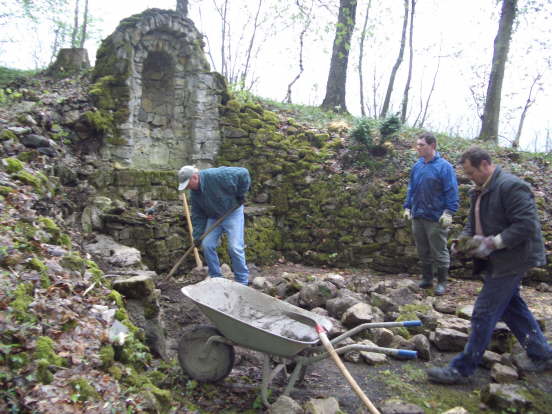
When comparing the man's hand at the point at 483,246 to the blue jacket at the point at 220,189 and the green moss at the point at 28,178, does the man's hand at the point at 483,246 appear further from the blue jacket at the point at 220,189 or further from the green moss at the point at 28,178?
the green moss at the point at 28,178

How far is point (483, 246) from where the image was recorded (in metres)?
2.85

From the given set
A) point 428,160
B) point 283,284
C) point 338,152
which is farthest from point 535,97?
point 283,284

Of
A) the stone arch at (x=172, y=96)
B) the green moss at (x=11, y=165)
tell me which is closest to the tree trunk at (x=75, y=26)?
the stone arch at (x=172, y=96)

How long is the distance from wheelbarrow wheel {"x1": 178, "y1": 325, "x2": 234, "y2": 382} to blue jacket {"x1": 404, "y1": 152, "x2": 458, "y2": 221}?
3213 mm

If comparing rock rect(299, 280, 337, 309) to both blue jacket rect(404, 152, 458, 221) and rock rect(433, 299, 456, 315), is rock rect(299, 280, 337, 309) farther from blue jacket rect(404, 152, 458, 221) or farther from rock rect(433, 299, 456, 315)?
blue jacket rect(404, 152, 458, 221)

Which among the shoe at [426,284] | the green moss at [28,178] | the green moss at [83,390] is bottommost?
the shoe at [426,284]

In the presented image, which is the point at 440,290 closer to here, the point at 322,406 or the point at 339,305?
the point at 339,305

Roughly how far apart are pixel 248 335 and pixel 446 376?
1.70 metres

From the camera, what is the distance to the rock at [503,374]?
3078 mm

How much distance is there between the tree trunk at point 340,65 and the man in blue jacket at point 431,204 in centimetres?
604

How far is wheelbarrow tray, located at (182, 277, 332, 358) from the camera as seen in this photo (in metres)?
2.81

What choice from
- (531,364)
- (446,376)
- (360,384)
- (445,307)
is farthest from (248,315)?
(445,307)

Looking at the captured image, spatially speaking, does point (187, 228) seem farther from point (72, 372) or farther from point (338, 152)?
point (72, 372)

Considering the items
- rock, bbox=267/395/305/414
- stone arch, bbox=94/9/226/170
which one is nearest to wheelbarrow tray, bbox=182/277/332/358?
rock, bbox=267/395/305/414
